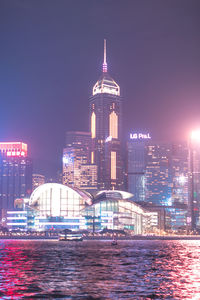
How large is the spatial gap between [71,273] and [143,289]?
54.5 ft

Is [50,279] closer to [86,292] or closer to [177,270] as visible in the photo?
[86,292]

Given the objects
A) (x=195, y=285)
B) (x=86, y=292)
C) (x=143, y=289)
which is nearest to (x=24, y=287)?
(x=86, y=292)

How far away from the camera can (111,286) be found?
163ft

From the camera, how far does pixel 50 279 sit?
54.9 meters

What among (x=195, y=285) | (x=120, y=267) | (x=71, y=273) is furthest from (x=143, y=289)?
(x=120, y=267)

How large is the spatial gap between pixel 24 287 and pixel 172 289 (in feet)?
45.4

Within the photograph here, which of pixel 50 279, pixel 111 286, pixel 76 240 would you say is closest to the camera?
pixel 111 286

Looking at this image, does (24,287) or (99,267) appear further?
(99,267)

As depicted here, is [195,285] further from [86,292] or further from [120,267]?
[120,267]

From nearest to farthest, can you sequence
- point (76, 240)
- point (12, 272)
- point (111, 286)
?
point (111, 286)
point (12, 272)
point (76, 240)

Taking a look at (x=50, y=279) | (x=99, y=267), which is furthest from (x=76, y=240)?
(x=50, y=279)

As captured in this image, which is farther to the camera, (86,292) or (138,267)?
(138,267)

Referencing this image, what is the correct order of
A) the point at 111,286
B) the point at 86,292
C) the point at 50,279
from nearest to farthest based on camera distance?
the point at 86,292, the point at 111,286, the point at 50,279

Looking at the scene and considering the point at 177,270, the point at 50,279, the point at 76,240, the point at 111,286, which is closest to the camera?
the point at 111,286
